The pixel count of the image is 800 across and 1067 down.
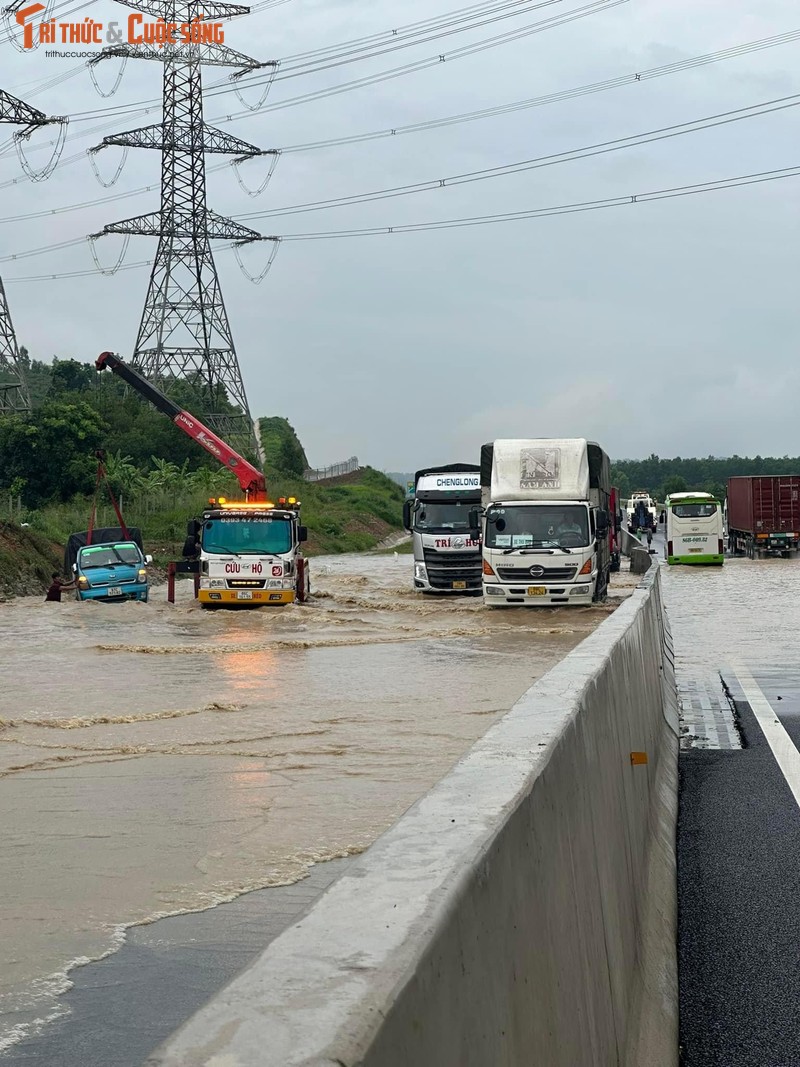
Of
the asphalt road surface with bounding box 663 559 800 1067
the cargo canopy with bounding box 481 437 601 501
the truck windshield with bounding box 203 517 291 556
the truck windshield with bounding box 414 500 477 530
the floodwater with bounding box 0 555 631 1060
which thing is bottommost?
the floodwater with bounding box 0 555 631 1060

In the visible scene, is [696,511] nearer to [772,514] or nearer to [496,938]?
[772,514]

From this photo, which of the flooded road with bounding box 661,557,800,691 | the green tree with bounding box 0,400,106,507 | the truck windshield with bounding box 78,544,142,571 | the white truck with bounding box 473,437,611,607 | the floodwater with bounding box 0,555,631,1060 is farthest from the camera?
the green tree with bounding box 0,400,106,507

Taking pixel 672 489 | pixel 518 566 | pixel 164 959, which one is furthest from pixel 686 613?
pixel 672 489

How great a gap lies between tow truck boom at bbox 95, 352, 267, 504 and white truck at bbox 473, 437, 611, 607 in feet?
33.5

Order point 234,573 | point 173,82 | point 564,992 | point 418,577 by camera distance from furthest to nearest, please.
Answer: point 173,82, point 418,577, point 234,573, point 564,992

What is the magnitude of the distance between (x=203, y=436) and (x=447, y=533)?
8.75 m

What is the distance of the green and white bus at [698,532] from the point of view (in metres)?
54.9

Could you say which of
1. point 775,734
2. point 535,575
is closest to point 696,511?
point 535,575

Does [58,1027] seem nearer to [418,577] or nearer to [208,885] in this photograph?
[208,885]

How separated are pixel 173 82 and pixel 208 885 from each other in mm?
65128

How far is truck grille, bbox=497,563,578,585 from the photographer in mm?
30688

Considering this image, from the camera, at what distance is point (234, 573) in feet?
109

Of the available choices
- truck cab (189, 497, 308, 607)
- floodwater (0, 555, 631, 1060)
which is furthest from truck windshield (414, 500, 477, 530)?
floodwater (0, 555, 631, 1060)

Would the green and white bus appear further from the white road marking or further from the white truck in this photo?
the white road marking
